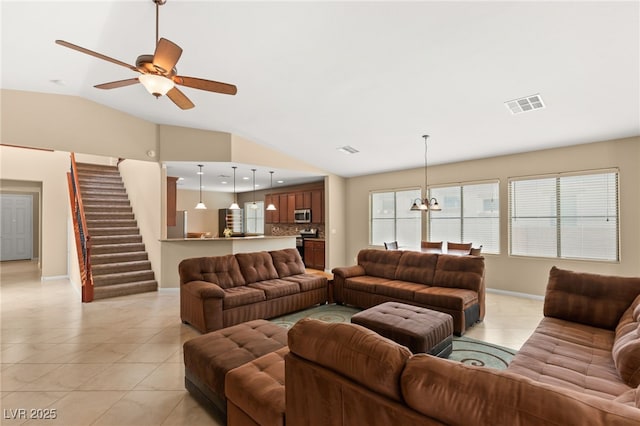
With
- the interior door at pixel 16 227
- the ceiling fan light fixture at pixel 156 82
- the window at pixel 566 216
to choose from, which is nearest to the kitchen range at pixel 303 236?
the window at pixel 566 216

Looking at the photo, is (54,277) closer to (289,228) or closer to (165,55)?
(289,228)

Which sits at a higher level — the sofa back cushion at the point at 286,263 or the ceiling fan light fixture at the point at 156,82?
the ceiling fan light fixture at the point at 156,82

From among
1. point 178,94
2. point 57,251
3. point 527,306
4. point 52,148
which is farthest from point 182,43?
point 57,251

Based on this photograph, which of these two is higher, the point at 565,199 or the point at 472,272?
the point at 565,199

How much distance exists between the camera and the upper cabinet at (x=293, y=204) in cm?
863

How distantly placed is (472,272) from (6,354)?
18.1ft

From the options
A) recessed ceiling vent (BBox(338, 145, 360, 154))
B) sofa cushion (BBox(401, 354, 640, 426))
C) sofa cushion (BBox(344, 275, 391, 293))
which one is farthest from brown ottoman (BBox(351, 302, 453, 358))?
recessed ceiling vent (BBox(338, 145, 360, 154))

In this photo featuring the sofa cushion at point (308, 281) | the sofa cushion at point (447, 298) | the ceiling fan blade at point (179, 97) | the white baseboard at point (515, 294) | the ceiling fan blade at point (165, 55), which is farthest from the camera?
the white baseboard at point (515, 294)

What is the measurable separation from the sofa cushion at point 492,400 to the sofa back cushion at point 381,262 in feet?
12.5

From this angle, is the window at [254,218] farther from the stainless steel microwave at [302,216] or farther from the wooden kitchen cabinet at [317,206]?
the wooden kitchen cabinet at [317,206]

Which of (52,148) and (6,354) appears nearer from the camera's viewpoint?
(6,354)

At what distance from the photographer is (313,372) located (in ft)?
4.56

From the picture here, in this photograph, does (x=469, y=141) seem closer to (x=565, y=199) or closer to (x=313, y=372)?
(x=565, y=199)

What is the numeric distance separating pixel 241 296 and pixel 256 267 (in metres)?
0.82
